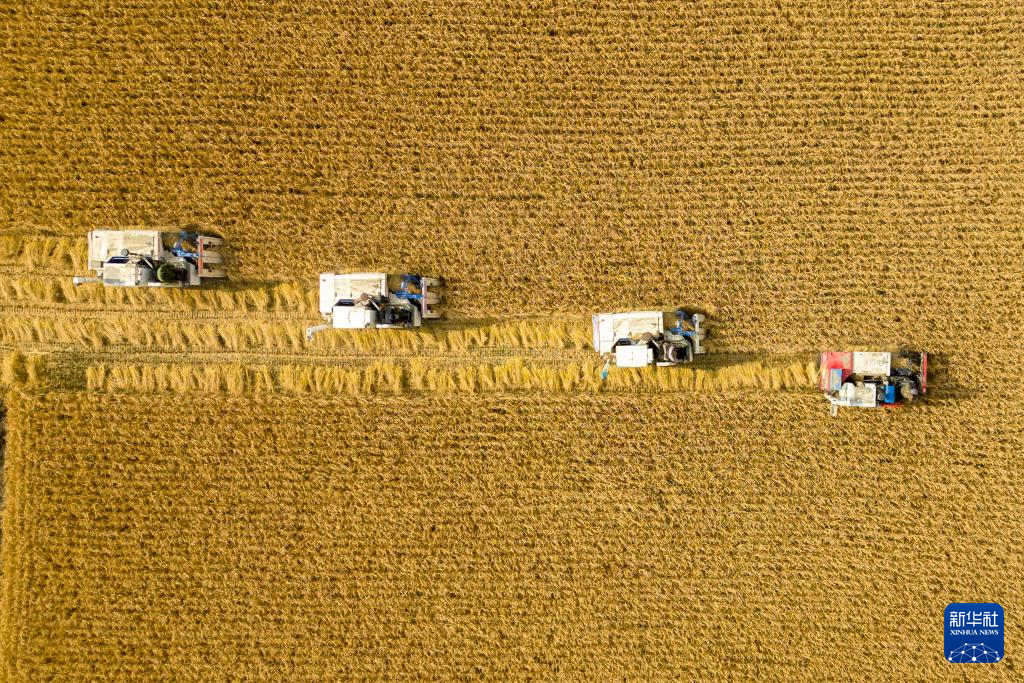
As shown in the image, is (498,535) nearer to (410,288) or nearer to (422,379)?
(422,379)

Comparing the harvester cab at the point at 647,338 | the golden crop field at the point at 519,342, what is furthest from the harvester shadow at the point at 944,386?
the harvester cab at the point at 647,338

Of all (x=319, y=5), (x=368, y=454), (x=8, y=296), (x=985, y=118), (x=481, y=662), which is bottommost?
(x=481, y=662)

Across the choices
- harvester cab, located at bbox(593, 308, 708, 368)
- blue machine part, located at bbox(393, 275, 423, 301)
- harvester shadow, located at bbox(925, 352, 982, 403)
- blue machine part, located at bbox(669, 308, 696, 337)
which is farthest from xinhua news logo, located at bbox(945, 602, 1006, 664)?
blue machine part, located at bbox(393, 275, 423, 301)

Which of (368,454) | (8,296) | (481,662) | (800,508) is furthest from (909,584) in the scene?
(8,296)

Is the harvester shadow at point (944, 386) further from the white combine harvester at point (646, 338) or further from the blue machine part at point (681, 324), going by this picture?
the blue machine part at point (681, 324)

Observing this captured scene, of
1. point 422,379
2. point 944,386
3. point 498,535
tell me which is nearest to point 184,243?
point 422,379

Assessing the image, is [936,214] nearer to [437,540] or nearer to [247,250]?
[437,540]
